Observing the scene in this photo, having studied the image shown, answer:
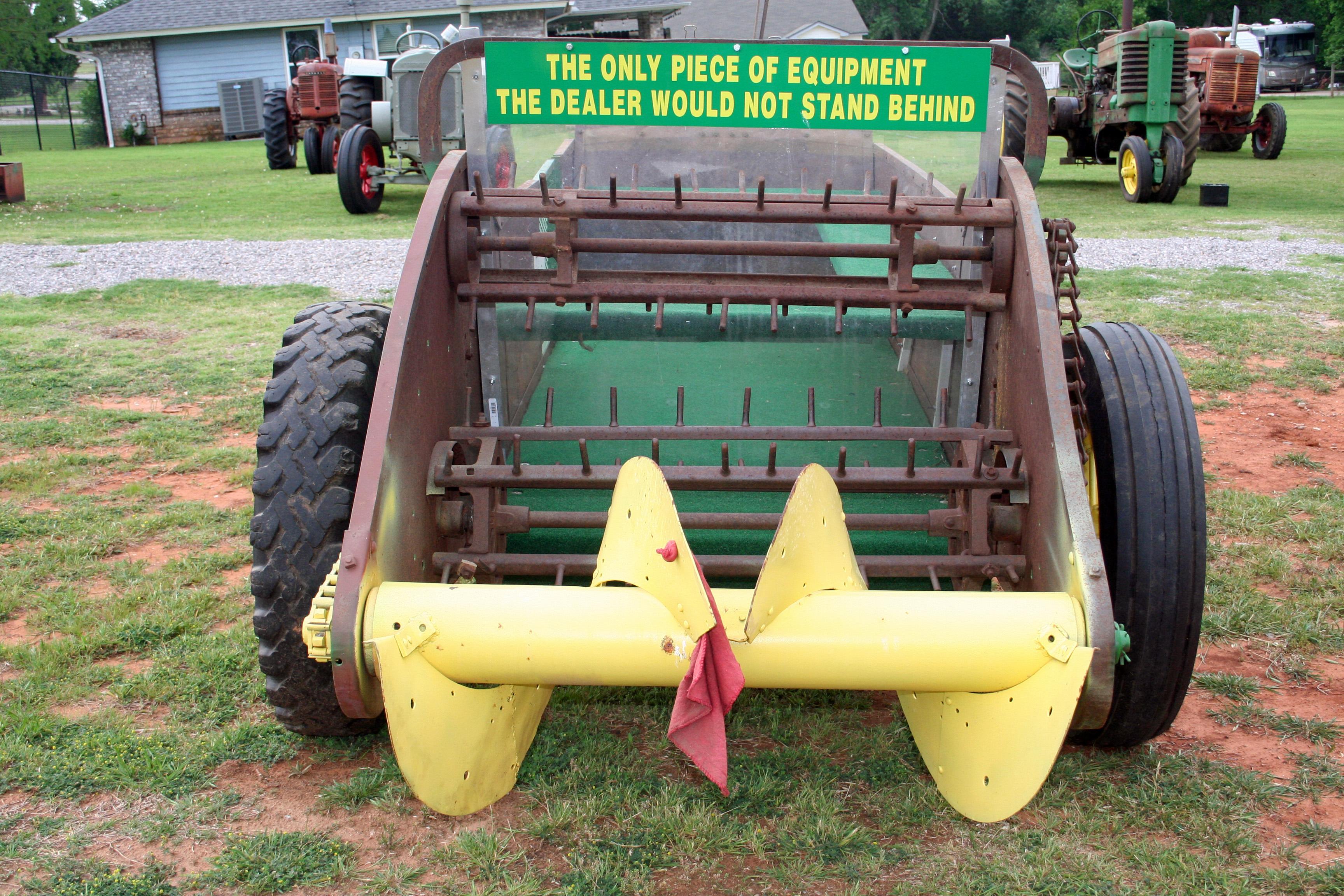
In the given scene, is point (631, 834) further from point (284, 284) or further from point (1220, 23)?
point (1220, 23)

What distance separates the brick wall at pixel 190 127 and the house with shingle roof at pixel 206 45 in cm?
3

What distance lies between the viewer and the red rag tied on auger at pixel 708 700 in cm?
195

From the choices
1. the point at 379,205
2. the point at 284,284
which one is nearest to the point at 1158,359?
the point at 284,284

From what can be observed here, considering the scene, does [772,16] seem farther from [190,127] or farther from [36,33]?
[36,33]

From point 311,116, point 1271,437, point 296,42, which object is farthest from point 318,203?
point 296,42

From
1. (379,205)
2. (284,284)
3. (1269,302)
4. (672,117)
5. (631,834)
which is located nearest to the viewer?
(631,834)

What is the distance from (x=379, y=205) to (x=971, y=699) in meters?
14.2

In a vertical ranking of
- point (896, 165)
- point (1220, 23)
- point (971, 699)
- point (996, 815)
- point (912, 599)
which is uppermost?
point (1220, 23)

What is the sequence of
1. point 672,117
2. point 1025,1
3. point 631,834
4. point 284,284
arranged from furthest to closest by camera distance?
point 1025,1, point 284,284, point 672,117, point 631,834

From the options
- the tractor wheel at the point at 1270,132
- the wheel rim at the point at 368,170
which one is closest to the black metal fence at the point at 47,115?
the wheel rim at the point at 368,170

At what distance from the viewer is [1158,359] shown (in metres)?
2.78

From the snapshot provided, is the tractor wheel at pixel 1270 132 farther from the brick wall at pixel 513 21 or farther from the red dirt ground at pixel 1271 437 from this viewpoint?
the brick wall at pixel 513 21

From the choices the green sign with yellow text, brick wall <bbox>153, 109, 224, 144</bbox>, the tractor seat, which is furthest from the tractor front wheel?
brick wall <bbox>153, 109, 224, 144</bbox>

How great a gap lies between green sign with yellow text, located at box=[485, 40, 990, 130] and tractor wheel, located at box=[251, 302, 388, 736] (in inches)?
42.8
